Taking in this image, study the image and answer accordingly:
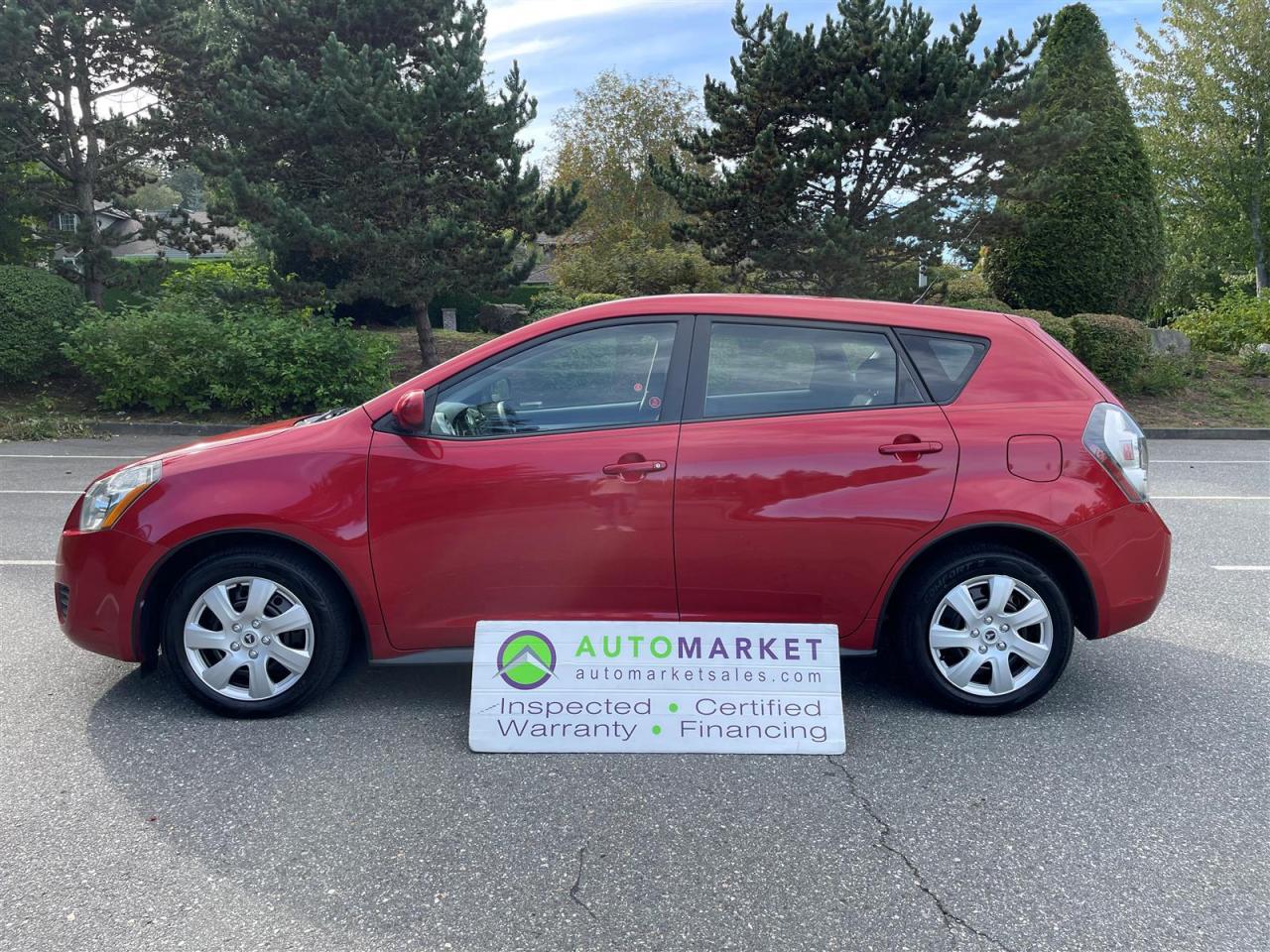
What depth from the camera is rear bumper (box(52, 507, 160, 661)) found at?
3.77 m

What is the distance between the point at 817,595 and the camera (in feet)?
12.5

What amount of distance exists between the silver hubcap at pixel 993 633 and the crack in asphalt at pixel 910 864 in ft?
2.21

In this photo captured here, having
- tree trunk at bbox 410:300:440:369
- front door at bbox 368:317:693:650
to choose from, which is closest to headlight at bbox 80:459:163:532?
front door at bbox 368:317:693:650

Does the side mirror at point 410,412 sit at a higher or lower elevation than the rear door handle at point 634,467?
higher

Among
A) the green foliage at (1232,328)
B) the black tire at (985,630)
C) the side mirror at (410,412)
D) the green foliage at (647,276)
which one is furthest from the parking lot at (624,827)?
the green foliage at (1232,328)

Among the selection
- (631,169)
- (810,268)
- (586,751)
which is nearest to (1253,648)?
(586,751)

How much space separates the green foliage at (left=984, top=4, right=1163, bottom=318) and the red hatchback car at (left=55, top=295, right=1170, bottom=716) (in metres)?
14.3

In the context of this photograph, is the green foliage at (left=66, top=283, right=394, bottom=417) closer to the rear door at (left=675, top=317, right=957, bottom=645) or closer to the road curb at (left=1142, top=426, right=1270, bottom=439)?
the rear door at (left=675, top=317, right=957, bottom=645)

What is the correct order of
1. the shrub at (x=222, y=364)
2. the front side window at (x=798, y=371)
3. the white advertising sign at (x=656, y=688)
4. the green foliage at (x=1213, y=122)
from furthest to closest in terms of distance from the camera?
the green foliage at (x=1213, y=122) → the shrub at (x=222, y=364) → the front side window at (x=798, y=371) → the white advertising sign at (x=656, y=688)

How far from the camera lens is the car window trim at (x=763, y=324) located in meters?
3.84

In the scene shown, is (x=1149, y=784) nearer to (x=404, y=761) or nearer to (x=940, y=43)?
(x=404, y=761)

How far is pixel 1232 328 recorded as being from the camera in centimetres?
1941

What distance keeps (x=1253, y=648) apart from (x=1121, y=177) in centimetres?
1485

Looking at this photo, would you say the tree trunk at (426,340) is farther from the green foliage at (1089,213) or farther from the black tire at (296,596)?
the black tire at (296,596)
